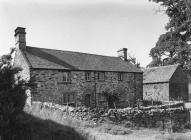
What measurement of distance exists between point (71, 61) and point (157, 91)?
16.9 metres

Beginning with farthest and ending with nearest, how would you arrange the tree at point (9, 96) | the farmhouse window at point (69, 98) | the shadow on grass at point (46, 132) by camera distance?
1. the farmhouse window at point (69, 98)
2. the shadow on grass at point (46, 132)
3. the tree at point (9, 96)

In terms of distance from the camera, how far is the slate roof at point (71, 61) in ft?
90.8

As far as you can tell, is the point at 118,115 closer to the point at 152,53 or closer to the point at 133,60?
the point at 152,53

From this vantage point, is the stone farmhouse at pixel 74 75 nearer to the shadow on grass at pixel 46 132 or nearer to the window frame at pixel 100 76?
the window frame at pixel 100 76

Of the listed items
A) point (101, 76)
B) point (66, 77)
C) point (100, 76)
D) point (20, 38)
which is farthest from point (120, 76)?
point (20, 38)

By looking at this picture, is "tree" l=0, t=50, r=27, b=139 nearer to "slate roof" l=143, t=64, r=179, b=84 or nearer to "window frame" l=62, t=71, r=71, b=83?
"window frame" l=62, t=71, r=71, b=83

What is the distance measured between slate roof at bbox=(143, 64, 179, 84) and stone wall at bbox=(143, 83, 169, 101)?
0.77m

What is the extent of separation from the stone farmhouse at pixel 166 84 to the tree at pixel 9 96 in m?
33.9

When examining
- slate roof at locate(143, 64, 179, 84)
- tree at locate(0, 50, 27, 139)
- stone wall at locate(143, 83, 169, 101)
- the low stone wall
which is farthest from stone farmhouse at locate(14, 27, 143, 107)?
tree at locate(0, 50, 27, 139)

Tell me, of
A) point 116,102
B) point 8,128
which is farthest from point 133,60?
point 8,128

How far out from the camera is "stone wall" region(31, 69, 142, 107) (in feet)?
86.1

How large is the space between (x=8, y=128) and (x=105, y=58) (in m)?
28.9

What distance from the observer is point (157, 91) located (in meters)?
41.4

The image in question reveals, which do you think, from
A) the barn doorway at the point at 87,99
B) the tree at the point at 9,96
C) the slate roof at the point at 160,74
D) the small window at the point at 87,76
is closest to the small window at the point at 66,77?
the small window at the point at 87,76
